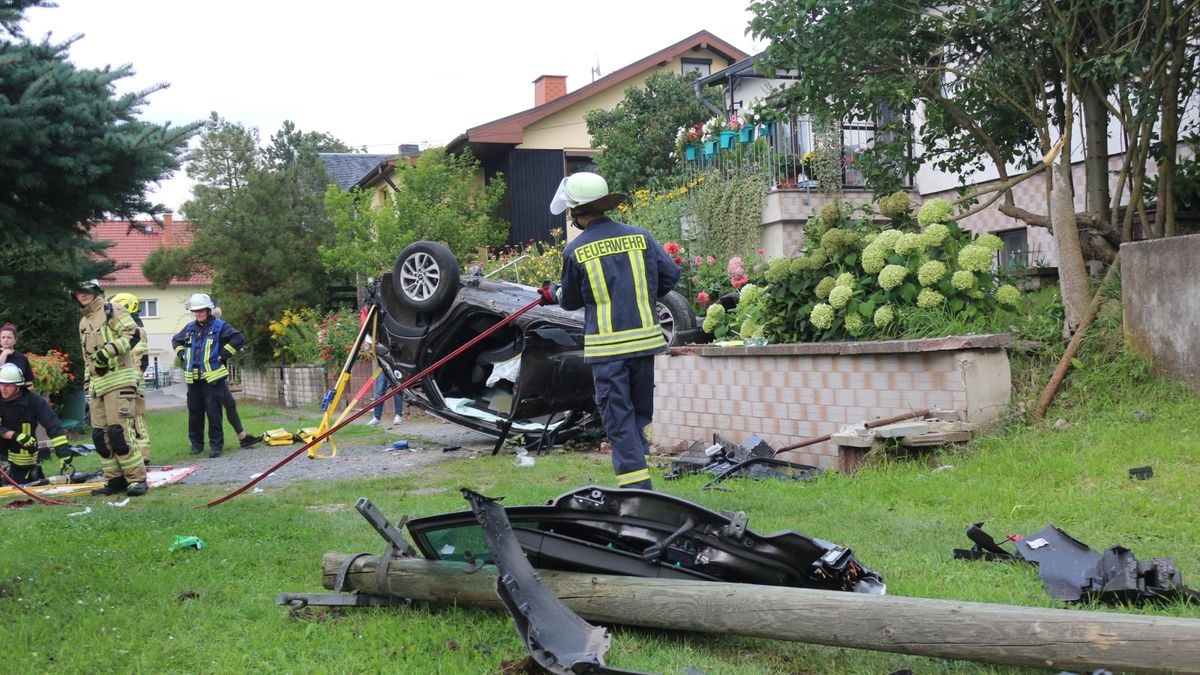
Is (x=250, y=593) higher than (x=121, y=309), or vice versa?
(x=121, y=309)

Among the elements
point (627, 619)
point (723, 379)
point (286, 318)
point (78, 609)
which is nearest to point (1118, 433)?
point (723, 379)

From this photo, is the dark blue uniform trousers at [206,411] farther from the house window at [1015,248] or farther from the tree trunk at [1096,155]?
the tree trunk at [1096,155]

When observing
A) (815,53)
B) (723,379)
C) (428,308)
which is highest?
A: (815,53)

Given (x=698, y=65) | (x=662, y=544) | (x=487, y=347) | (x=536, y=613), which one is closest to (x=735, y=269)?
(x=487, y=347)

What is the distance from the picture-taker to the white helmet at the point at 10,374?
10836 millimetres

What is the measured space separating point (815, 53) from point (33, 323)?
50.7 ft

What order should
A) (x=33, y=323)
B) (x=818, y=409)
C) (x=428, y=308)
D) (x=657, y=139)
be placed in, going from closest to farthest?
(x=818, y=409) → (x=428, y=308) → (x=33, y=323) → (x=657, y=139)

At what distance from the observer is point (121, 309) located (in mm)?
9773

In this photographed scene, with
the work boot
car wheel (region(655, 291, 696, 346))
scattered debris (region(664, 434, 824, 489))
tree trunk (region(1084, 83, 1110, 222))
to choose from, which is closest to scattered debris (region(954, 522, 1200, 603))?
scattered debris (region(664, 434, 824, 489))

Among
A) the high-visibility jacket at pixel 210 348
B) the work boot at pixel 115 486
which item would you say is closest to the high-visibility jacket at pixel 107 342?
the work boot at pixel 115 486

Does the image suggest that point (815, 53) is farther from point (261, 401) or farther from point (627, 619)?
point (261, 401)

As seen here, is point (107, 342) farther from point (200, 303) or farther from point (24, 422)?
point (200, 303)

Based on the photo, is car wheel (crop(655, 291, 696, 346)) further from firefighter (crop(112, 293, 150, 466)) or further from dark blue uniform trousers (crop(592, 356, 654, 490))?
firefighter (crop(112, 293, 150, 466))

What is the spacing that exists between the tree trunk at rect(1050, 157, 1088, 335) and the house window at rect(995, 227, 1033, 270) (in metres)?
3.53
